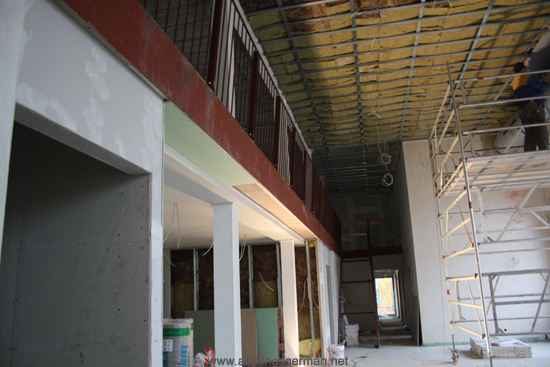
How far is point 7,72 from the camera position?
134cm

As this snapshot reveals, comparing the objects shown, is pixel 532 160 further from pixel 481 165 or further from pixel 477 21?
pixel 477 21

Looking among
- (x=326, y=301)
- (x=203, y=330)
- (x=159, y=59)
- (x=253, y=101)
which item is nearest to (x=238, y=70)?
(x=253, y=101)

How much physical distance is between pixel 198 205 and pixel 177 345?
9.65ft

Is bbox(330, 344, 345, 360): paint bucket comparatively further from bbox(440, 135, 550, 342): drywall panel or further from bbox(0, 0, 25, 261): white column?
bbox(0, 0, 25, 261): white column

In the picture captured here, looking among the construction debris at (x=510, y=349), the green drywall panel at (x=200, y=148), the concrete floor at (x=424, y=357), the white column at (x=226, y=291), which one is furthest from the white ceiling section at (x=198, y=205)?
the construction debris at (x=510, y=349)

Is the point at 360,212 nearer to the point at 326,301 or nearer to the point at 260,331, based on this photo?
the point at 326,301

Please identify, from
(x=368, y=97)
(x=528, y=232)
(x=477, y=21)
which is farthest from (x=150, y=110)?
(x=528, y=232)

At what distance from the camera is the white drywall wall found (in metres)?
1.50

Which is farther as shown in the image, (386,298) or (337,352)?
(386,298)

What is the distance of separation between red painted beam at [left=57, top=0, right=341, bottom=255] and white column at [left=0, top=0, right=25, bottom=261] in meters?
0.27

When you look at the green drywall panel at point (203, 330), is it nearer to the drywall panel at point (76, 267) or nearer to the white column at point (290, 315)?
the white column at point (290, 315)

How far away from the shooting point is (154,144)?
7.57 ft

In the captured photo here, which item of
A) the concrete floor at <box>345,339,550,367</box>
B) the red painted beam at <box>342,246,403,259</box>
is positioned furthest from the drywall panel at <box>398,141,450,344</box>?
the red painted beam at <box>342,246,403,259</box>

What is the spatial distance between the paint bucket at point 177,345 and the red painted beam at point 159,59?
133 centimetres
